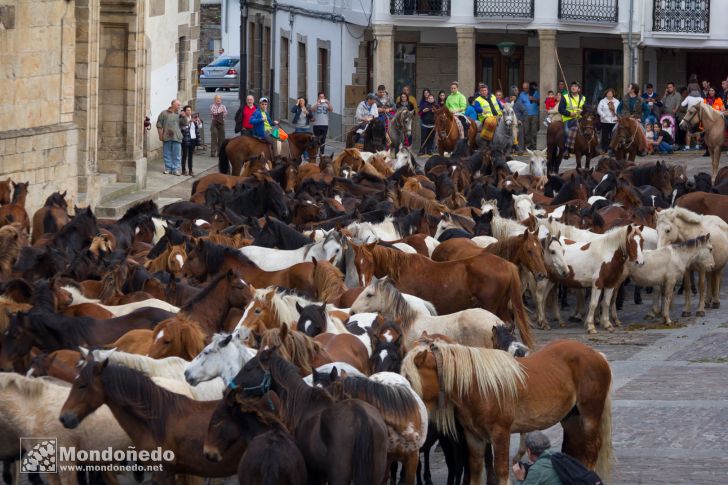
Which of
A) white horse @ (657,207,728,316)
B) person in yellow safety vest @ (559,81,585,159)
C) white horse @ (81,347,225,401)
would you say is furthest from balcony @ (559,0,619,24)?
white horse @ (81,347,225,401)

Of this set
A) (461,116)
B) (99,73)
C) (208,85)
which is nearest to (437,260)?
(99,73)

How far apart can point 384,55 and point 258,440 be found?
107ft

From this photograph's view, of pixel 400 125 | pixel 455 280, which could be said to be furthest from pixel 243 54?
pixel 455 280

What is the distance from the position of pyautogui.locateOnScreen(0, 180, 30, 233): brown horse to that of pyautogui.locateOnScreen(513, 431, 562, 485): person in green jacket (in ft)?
36.8

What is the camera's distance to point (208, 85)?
61688 mm

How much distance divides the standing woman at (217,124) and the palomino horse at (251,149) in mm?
5290

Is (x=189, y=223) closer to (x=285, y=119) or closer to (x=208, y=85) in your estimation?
(x=285, y=119)

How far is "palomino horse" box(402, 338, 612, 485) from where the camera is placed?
38.6 feet

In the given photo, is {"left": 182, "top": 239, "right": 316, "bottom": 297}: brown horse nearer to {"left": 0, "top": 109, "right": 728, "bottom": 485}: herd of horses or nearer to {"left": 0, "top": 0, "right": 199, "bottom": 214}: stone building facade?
{"left": 0, "top": 109, "right": 728, "bottom": 485}: herd of horses

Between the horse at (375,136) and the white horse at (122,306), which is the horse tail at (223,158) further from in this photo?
the white horse at (122,306)

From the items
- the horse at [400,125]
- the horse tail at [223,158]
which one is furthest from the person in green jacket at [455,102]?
the horse tail at [223,158]

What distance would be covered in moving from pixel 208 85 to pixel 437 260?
143 ft

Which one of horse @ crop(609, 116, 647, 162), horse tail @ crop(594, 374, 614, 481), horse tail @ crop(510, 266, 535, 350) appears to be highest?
horse @ crop(609, 116, 647, 162)

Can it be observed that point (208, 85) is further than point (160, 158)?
Yes
